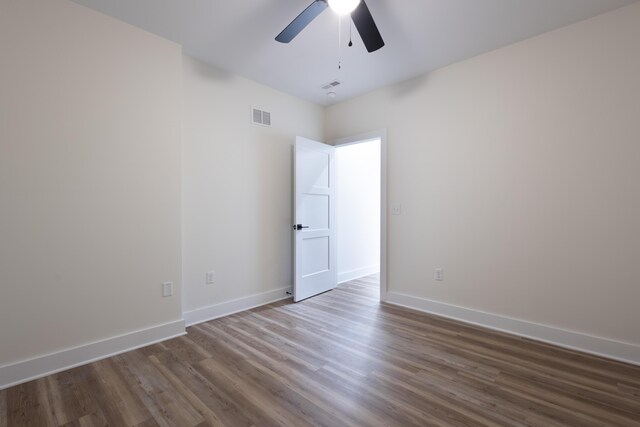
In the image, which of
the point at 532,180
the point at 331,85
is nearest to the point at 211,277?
the point at 331,85

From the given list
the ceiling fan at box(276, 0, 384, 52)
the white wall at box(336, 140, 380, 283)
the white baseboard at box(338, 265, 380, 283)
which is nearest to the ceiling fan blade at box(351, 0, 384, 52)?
the ceiling fan at box(276, 0, 384, 52)

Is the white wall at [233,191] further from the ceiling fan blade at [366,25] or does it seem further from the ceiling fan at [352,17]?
the ceiling fan blade at [366,25]

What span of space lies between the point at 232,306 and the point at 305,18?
112 inches

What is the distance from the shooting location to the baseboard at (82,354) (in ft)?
6.31

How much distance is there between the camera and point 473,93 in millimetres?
2955

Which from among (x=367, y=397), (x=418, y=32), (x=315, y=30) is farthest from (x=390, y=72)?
(x=367, y=397)

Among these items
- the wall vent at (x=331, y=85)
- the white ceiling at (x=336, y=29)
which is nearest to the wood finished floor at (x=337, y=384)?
the white ceiling at (x=336, y=29)

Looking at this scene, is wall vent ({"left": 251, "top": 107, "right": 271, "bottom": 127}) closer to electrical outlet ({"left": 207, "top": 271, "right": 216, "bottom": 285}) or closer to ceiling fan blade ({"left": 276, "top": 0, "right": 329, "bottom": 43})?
ceiling fan blade ({"left": 276, "top": 0, "right": 329, "bottom": 43})

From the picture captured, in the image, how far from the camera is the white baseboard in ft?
15.2

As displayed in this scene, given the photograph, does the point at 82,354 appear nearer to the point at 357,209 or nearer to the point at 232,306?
the point at 232,306

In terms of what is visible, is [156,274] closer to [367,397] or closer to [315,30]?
[367,397]

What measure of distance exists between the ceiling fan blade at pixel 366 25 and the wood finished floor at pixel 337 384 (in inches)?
93.2

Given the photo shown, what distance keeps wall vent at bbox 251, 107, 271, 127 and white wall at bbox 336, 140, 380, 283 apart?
1.26 metres

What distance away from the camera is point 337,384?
192 centimetres
